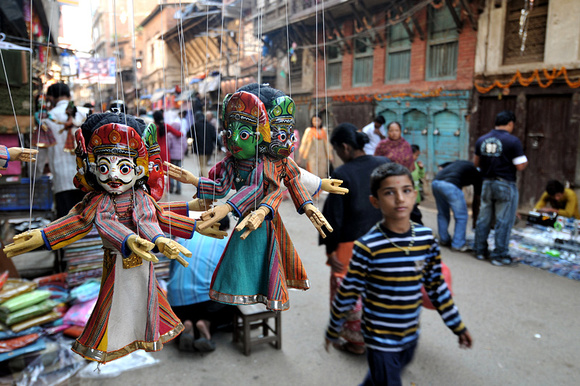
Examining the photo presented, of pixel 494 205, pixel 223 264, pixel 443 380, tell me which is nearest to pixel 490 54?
pixel 494 205

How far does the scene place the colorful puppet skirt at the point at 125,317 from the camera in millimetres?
1444

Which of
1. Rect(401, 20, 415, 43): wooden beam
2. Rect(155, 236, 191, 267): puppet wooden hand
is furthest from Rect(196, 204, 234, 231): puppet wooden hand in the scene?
Rect(401, 20, 415, 43): wooden beam

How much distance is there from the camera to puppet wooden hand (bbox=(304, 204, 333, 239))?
4.64 feet

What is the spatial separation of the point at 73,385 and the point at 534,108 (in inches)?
290

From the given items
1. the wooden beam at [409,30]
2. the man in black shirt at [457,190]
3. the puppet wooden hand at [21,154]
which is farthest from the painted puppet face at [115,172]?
the wooden beam at [409,30]

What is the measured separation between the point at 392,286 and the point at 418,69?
806 cm

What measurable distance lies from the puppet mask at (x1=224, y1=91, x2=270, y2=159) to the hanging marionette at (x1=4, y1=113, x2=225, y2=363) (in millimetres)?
285

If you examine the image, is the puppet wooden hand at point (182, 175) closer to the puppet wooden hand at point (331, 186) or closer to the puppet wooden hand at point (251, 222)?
the puppet wooden hand at point (251, 222)

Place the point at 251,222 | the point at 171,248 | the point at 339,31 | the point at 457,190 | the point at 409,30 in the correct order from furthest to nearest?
the point at 339,31, the point at 409,30, the point at 457,190, the point at 251,222, the point at 171,248

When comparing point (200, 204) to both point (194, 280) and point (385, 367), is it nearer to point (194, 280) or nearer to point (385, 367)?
point (385, 367)

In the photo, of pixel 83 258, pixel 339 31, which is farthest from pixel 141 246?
pixel 339 31

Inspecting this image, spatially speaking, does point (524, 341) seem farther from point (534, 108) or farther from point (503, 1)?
point (503, 1)

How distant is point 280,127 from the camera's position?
1521 millimetres

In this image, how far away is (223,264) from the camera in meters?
1.58
